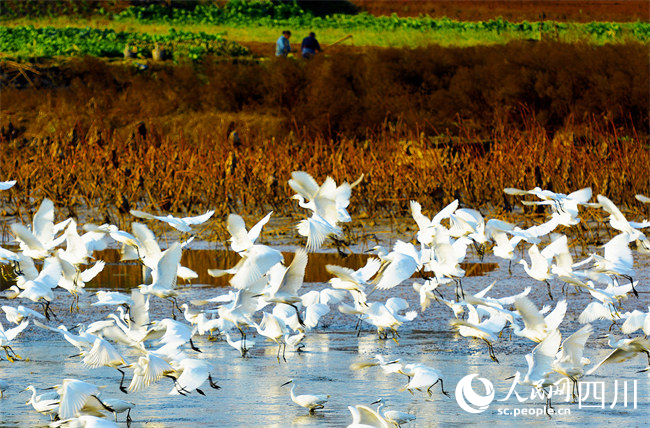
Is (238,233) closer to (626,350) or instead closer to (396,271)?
(396,271)

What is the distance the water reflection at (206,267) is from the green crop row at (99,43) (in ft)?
56.6

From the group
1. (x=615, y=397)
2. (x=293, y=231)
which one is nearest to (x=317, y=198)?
(x=615, y=397)

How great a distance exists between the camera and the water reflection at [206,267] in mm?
7978

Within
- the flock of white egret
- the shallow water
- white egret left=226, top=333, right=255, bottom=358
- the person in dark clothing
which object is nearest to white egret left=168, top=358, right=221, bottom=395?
the flock of white egret

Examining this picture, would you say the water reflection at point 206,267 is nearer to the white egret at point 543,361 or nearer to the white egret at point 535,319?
the white egret at point 535,319

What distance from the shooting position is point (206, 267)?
350 inches

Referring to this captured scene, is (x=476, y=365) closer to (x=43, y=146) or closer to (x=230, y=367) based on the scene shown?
(x=230, y=367)

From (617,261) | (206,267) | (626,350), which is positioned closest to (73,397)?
(626,350)

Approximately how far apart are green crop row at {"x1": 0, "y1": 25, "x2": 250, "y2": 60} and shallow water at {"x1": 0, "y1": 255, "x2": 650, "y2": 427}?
2102 centimetres

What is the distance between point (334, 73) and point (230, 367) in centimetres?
1660

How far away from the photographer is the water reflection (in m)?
7.98

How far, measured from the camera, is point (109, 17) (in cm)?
3862

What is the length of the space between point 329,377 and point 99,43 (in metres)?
26.6

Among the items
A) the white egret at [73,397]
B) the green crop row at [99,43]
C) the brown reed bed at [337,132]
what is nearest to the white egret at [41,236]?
the white egret at [73,397]
